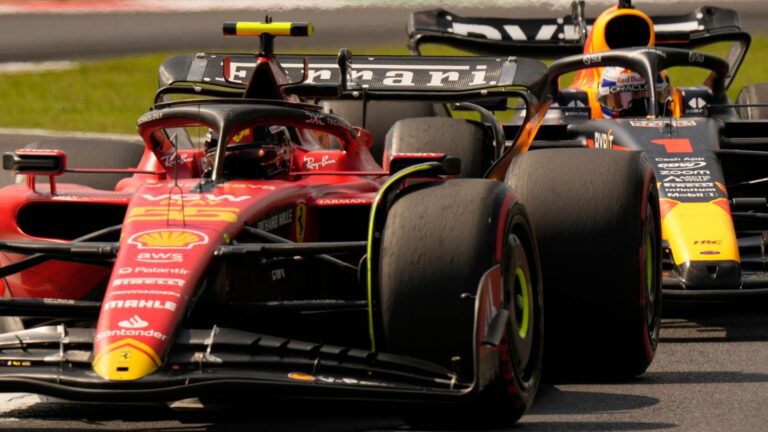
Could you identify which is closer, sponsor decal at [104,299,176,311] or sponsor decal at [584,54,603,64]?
sponsor decal at [104,299,176,311]

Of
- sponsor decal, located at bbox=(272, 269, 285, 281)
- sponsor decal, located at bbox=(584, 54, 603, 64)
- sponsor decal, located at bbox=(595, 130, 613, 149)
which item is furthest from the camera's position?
sponsor decal, located at bbox=(584, 54, 603, 64)

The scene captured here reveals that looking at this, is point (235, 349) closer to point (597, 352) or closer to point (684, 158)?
point (597, 352)

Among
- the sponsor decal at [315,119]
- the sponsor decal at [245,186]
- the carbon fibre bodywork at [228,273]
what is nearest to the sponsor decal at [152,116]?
the carbon fibre bodywork at [228,273]

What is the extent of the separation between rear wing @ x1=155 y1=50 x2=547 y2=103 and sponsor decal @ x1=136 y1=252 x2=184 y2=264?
10.7 ft

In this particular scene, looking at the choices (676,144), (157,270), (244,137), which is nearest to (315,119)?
(244,137)

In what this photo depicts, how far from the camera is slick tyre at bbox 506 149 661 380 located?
7152mm

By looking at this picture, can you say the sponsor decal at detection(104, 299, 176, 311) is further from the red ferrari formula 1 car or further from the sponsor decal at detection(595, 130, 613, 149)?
the sponsor decal at detection(595, 130, 613, 149)

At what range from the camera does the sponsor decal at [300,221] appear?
23.1 feet

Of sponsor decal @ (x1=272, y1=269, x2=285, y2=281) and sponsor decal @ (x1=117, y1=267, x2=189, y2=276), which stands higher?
sponsor decal @ (x1=117, y1=267, x2=189, y2=276)

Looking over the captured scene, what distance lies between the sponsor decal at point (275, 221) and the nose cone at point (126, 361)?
3.44 ft

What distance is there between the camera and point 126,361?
5.64 metres

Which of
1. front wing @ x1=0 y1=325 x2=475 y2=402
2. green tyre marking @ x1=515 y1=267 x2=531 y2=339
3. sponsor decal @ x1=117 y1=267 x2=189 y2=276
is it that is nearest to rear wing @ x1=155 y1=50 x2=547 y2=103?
green tyre marking @ x1=515 y1=267 x2=531 y2=339

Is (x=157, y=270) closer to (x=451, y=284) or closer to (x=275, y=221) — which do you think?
(x=275, y=221)

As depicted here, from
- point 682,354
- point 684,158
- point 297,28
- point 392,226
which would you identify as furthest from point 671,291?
point 392,226
